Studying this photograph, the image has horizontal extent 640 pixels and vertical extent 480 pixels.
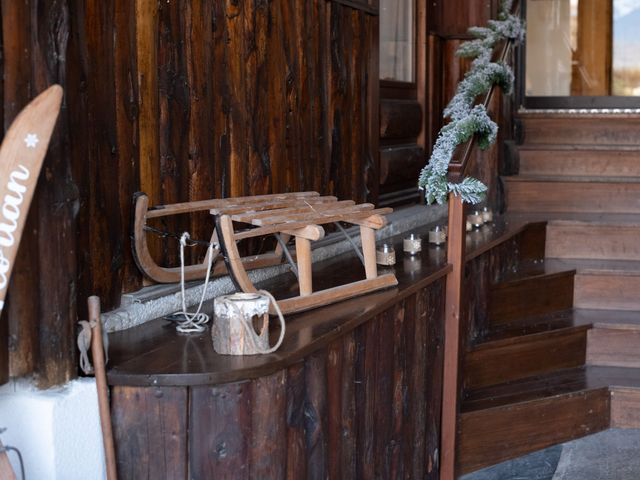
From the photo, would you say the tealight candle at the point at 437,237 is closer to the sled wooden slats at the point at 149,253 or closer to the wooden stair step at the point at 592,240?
the wooden stair step at the point at 592,240

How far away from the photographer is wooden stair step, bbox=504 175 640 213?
17.8 feet

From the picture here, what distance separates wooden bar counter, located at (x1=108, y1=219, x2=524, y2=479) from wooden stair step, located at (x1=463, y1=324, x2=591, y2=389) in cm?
58

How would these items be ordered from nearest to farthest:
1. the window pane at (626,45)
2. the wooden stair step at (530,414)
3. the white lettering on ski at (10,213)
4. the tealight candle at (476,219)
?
the white lettering on ski at (10,213) → the wooden stair step at (530,414) → the tealight candle at (476,219) → the window pane at (626,45)

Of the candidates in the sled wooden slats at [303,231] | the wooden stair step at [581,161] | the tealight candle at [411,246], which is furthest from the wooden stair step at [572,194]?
the sled wooden slats at [303,231]

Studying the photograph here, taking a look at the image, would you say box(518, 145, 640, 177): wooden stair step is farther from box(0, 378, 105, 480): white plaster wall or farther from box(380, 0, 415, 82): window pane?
box(0, 378, 105, 480): white plaster wall

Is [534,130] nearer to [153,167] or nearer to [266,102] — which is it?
[266,102]

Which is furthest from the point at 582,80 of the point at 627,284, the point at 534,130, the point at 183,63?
the point at 183,63

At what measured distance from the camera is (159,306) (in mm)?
2855

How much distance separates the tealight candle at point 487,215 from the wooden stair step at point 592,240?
328mm

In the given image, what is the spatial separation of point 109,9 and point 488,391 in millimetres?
2323

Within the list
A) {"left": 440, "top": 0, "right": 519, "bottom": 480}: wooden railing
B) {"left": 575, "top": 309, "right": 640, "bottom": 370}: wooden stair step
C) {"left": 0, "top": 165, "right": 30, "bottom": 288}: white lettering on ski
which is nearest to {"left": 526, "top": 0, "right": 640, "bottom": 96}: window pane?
{"left": 575, "top": 309, "right": 640, "bottom": 370}: wooden stair step

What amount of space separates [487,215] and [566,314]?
0.66m

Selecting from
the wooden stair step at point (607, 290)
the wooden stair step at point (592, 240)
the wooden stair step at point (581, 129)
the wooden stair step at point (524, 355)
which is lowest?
the wooden stair step at point (524, 355)

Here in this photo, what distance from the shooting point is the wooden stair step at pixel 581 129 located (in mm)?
5996
